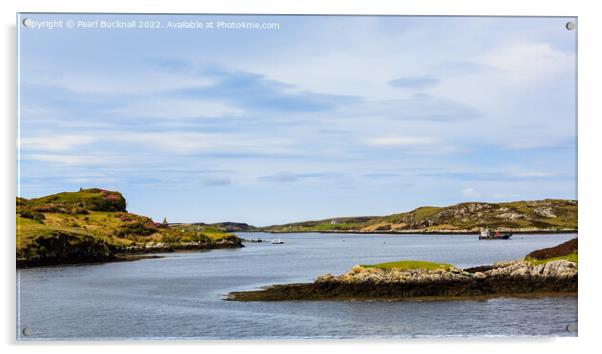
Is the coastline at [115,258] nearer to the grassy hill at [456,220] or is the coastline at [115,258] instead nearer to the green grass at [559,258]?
the grassy hill at [456,220]

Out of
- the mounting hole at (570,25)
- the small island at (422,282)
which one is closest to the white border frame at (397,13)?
the mounting hole at (570,25)

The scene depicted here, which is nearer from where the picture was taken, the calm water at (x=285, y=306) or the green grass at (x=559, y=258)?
the calm water at (x=285, y=306)

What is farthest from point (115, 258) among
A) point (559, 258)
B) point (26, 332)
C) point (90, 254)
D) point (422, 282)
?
point (559, 258)

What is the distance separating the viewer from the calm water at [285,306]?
16828 millimetres

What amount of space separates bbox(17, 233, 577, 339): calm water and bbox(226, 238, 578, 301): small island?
1.28 ft

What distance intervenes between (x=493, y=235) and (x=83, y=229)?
1602cm

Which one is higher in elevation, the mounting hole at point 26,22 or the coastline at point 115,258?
the mounting hole at point 26,22

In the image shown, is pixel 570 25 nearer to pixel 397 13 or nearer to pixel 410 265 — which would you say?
pixel 397 13

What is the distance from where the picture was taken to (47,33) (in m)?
16.5

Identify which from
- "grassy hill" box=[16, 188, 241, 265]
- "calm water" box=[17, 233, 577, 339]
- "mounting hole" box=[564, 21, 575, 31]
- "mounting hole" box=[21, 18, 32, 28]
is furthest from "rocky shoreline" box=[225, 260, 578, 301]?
"mounting hole" box=[21, 18, 32, 28]

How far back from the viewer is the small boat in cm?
2111

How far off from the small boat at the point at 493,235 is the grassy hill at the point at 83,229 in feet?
31.4

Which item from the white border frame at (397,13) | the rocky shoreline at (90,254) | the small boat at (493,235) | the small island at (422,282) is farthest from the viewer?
the small boat at (493,235)
